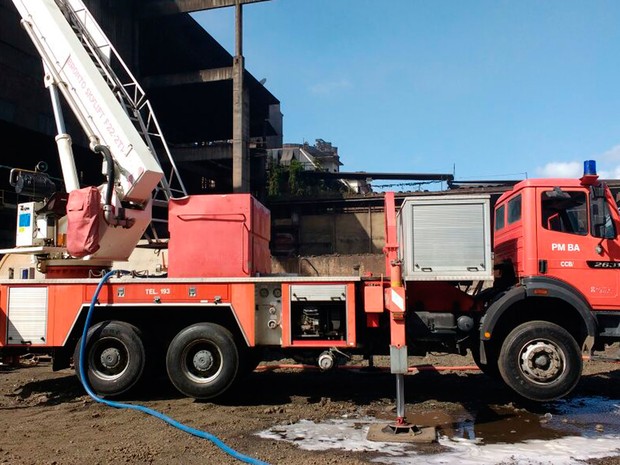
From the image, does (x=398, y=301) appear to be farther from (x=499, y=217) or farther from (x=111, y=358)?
(x=111, y=358)

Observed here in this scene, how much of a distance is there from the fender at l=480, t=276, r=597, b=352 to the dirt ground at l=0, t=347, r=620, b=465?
1.27 m

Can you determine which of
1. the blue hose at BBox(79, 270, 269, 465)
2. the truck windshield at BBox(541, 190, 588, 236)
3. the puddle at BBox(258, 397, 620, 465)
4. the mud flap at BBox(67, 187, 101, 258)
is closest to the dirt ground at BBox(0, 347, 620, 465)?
the blue hose at BBox(79, 270, 269, 465)

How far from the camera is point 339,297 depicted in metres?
7.16

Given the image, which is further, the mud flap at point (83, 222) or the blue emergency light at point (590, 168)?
the mud flap at point (83, 222)

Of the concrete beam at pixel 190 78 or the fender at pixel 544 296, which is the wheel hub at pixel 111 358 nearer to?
the fender at pixel 544 296

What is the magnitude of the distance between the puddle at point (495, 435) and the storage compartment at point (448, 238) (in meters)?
1.84

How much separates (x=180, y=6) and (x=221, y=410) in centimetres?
2705

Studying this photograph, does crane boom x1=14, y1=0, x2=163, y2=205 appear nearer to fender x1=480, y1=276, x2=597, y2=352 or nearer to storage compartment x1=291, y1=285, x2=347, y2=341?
storage compartment x1=291, y1=285, x2=347, y2=341

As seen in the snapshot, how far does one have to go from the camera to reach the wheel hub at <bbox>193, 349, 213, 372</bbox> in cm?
731

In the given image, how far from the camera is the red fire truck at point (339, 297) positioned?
6.93 m

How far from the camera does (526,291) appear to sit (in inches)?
272

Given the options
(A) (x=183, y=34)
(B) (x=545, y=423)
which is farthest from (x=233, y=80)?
(B) (x=545, y=423)

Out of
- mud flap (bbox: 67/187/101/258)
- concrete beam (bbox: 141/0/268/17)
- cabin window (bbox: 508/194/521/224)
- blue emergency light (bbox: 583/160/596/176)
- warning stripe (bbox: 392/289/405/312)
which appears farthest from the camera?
concrete beam (bbox: 141/0/268/17)

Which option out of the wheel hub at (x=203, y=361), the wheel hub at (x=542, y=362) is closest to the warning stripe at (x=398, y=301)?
the wheel hub at (x=542, y=362)
